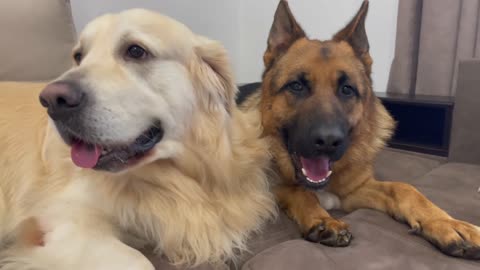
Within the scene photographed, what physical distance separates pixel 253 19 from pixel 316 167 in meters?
2.14

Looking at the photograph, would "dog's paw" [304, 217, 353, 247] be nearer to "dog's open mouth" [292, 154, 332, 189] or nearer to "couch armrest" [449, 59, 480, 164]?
"dog's open mouth" [292, 154, 332, 189]

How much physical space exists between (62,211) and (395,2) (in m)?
2.38

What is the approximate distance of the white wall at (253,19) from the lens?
2.68 m

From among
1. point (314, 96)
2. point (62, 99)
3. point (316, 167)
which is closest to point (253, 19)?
point (314, 96)

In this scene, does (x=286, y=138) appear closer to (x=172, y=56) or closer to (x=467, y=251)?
(x=172, y=56)

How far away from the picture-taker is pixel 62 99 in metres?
0.91

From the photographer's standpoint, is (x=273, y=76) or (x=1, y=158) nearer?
(x=1, y=158)

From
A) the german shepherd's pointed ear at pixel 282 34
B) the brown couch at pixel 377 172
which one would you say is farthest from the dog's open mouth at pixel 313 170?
the german shepherd's pointed ear at pixel 282 34

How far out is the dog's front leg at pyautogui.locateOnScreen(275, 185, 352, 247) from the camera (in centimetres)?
112

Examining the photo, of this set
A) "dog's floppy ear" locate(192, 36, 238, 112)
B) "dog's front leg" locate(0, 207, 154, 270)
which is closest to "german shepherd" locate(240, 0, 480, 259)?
"dog's floppy ear" locate(192, 36, 238, 112)

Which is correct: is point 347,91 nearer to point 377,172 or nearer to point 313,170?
point 313,170

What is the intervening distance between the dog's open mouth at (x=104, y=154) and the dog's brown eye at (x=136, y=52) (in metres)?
0.20

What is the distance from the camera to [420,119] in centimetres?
218

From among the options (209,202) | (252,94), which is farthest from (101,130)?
(252,94)
